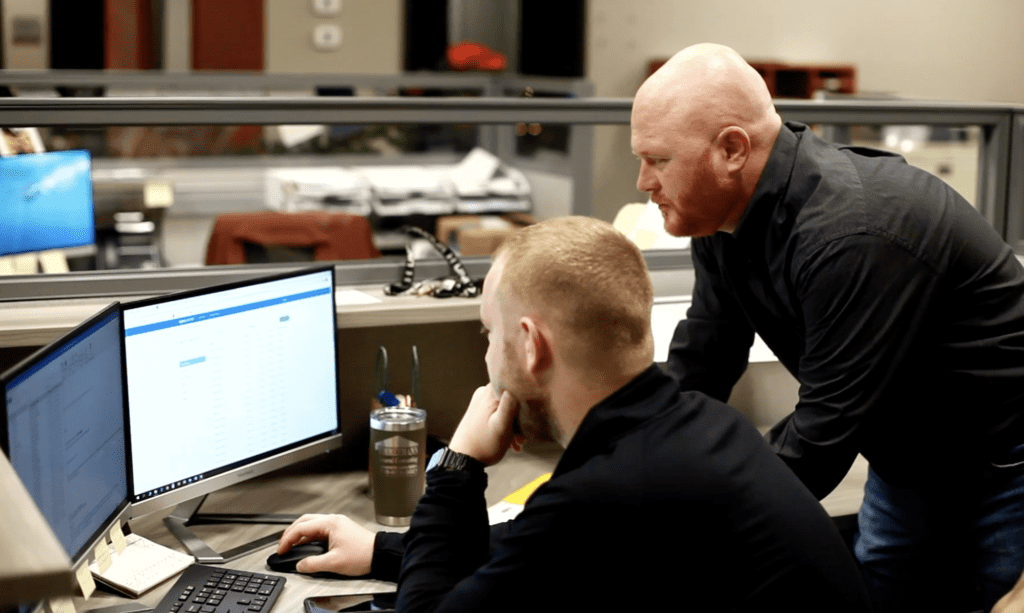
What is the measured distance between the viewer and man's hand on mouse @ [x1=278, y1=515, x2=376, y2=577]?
1529 millimetres

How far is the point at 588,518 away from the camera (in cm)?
111

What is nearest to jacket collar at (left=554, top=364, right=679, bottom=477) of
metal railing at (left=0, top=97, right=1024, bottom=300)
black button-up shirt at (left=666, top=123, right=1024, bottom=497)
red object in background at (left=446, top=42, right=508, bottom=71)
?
black button-up shirt at (left=666, top=123, right=1024, bottom=497)

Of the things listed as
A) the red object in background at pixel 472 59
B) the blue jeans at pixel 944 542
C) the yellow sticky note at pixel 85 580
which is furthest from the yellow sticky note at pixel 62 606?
the red object in background at pixel 472 59

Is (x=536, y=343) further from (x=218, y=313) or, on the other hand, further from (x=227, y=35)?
(x=227, y=35)

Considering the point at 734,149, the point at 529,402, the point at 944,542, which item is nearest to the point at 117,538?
the point at 529,402

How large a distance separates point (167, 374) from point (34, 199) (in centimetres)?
64

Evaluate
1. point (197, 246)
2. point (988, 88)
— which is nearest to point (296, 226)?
point (197, 246)

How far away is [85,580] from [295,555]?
1.04ft

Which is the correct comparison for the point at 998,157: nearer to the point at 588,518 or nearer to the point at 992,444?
the point at 992,444

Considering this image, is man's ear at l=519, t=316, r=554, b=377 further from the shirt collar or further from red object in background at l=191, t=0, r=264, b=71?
red object in background at l=191, t=0, r=264, b=71

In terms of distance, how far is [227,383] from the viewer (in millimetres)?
1662

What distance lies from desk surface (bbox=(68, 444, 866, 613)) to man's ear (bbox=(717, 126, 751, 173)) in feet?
2.28

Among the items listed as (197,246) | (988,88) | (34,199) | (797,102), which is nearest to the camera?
(34,199)

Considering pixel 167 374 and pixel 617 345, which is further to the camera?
pixel 167 374
